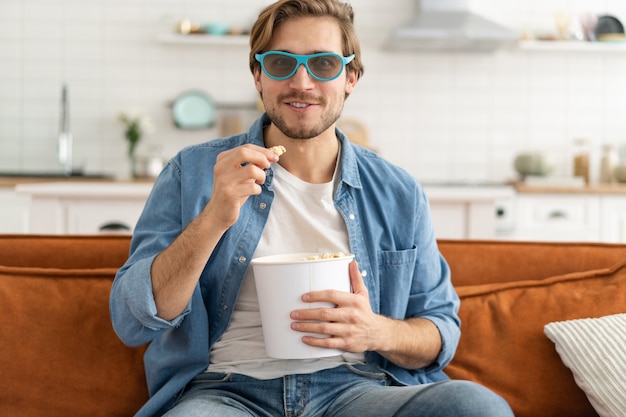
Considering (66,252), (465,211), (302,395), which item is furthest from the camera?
(465,211)

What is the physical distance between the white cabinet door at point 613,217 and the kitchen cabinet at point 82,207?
279cm

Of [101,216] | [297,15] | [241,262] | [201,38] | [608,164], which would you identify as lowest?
[101,216]

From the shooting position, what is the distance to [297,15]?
1.68 meters

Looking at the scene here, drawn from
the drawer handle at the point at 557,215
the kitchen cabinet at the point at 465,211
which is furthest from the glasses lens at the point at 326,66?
the drawer handle at the point at 557,215

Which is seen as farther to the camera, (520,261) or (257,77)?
(520,261)

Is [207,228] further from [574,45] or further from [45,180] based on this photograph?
[574,45]

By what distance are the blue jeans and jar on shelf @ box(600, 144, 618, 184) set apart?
3678mm

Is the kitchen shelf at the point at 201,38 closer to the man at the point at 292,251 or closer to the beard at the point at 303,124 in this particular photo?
the man at the point at 292,251

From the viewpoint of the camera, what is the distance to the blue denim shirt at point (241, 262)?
1524 millimetres

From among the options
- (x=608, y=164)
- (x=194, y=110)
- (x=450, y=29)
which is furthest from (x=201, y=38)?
(x=608, y=164)

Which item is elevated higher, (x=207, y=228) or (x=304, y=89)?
(x=304, y=89)

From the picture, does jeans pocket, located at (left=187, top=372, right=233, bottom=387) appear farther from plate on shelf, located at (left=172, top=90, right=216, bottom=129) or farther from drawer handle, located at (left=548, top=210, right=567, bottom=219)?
plate on shelf, located at (left=172, top=90, right=216, bottom=129)

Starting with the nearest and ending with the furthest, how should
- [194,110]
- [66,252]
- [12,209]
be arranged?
[66,252] → [12,209] → [194,110]

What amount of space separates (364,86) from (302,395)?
383 cm
